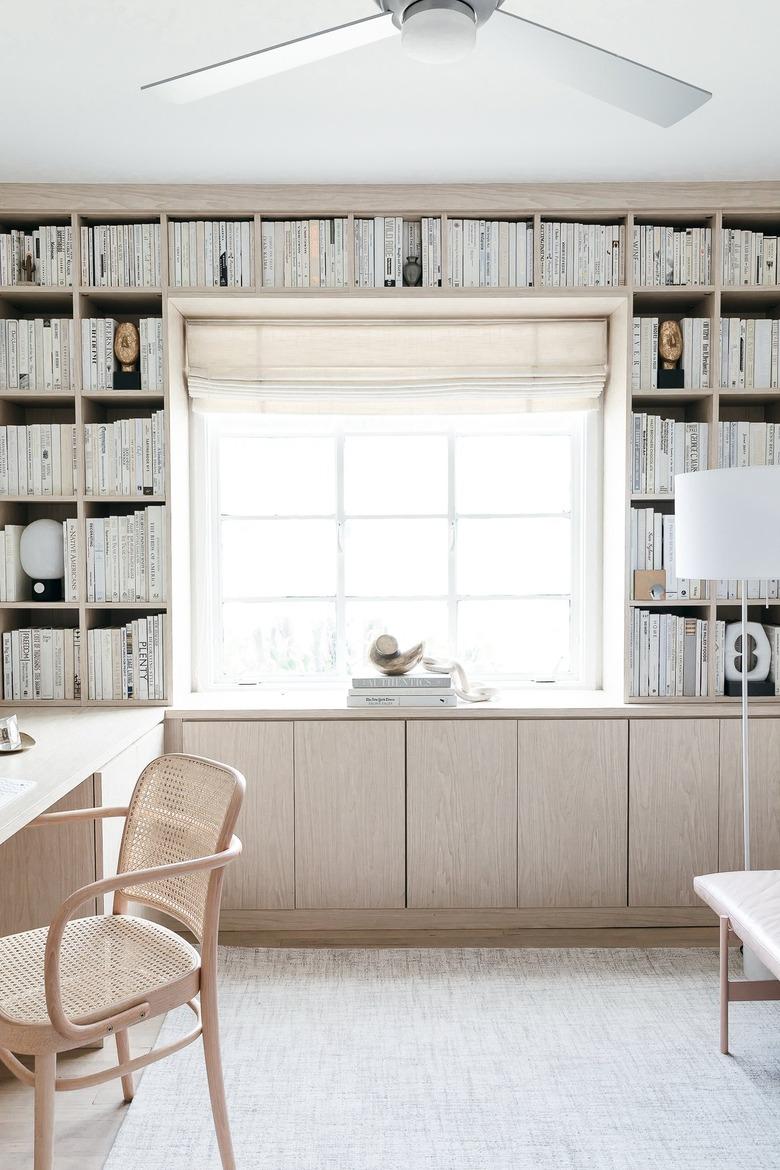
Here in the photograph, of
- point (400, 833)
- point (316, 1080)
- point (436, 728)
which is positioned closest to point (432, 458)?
point (436, 728)

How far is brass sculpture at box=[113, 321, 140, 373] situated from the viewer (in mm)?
3074

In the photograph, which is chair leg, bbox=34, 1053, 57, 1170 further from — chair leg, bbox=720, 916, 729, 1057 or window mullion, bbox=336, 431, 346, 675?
window mullion, bbox=336, 431, 346, 675

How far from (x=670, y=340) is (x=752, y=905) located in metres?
1.94

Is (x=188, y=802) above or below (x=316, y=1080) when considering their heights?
above

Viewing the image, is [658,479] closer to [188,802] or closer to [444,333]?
[444,333]

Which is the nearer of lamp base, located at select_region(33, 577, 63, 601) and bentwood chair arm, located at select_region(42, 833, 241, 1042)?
bentwood chair arm, located at select_region(42, 833, 241, 1042)

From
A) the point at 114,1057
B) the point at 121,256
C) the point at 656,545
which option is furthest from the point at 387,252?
the point at 114,1057

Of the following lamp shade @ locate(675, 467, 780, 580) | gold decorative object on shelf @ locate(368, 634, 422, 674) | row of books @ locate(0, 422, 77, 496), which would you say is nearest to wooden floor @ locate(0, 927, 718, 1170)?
gold decorative object on shelf @ locate(368, 634, 422, 674)

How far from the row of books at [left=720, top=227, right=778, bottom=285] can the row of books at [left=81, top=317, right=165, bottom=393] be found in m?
2.05

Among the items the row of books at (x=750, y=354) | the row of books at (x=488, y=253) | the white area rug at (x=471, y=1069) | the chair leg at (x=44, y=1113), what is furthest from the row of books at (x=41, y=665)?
the row of books at (x=750, y=354)

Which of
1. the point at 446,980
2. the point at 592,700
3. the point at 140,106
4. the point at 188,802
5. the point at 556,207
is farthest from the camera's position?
the point at 592,700

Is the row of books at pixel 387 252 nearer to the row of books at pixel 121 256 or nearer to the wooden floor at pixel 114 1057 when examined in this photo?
the row of books at pixel 121 256

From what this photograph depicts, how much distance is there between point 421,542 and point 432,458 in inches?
13.9

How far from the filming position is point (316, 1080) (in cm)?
223
